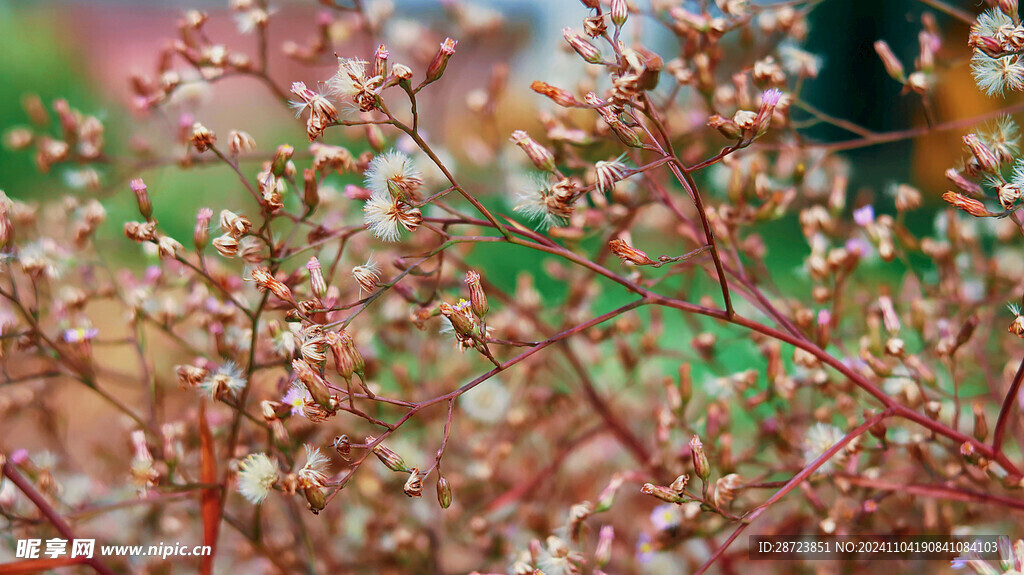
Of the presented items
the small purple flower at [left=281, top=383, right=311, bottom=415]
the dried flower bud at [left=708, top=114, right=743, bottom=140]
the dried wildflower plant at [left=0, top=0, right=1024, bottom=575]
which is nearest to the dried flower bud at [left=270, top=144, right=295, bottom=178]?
the dried wildflower plant at [left=0, top=0, right=1024, bottom=575]

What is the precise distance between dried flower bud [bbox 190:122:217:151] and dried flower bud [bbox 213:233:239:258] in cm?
6

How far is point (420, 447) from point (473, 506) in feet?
0.28

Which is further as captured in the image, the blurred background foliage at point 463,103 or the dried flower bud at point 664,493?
the blurred background foliage at point 463,103

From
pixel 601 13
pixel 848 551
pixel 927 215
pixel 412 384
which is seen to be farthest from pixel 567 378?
pixel 927 215

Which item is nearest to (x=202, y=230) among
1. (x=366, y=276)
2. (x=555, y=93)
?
(x=366, y=276)

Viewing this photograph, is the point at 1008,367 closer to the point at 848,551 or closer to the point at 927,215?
the point at 848,551

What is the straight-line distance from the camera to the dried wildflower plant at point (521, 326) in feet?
1.30

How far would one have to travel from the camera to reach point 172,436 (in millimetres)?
498

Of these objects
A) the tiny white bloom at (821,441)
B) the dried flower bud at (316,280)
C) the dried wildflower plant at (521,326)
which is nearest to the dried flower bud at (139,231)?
the dried wildflower plant at (521,326)

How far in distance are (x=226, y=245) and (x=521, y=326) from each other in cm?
41

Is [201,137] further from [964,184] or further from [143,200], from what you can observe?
[964,184]

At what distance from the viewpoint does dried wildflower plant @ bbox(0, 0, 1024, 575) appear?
0.40 m

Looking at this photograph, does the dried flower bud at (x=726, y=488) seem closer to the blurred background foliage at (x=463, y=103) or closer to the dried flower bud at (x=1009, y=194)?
the dried flower bud at (x=1009, y=194)

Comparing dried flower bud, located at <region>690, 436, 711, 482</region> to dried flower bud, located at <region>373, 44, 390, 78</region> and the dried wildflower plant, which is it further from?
dried flower bud, located at <region>373, 44, 390, 78</region>
